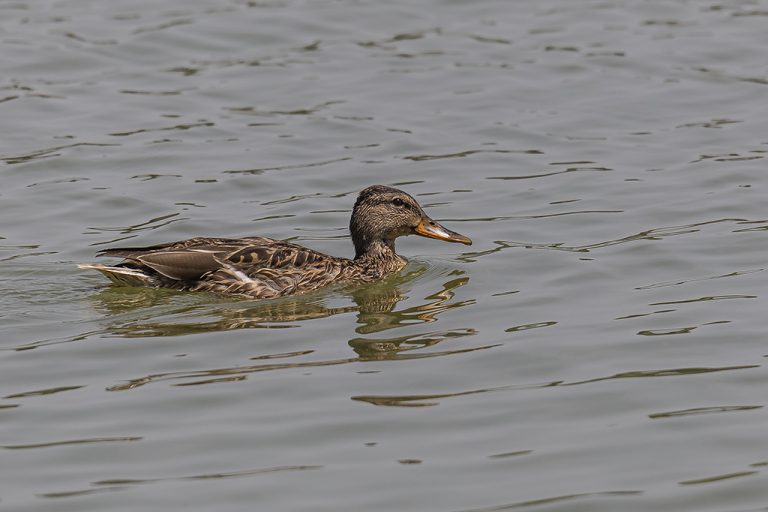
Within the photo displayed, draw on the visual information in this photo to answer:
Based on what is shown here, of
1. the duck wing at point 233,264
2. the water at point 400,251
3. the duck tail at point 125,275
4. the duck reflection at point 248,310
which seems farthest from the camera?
the duck wing at point 233,264

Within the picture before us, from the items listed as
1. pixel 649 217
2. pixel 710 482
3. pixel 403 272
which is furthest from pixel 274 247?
pixel 710 482

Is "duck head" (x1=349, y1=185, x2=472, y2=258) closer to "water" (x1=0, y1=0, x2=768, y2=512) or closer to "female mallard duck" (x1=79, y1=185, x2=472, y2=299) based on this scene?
"female mallard duck" (x1=79, y1=185, x2=472, y2=299)

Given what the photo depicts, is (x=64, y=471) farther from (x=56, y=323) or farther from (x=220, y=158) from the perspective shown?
(x=220, y=158)

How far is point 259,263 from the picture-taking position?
13.1m

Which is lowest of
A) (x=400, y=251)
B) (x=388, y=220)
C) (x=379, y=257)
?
(x=400, y=251)

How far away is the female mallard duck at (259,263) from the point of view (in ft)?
42.2

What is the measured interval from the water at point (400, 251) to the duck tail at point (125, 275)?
0.41ft

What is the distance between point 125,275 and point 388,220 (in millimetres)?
2390

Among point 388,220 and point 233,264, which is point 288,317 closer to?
point 233,264

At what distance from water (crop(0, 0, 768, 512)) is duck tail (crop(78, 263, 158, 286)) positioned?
0.41 ft

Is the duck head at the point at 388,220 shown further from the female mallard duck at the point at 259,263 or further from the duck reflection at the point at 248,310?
the duck reflection at the point at 248,310

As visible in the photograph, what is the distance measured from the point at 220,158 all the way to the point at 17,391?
23.2 ft

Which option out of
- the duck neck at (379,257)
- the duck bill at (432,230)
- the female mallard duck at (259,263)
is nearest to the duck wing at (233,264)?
the female mallard duck at (259,263)

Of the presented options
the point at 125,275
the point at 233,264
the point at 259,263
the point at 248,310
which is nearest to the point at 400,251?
the point at 259,263
